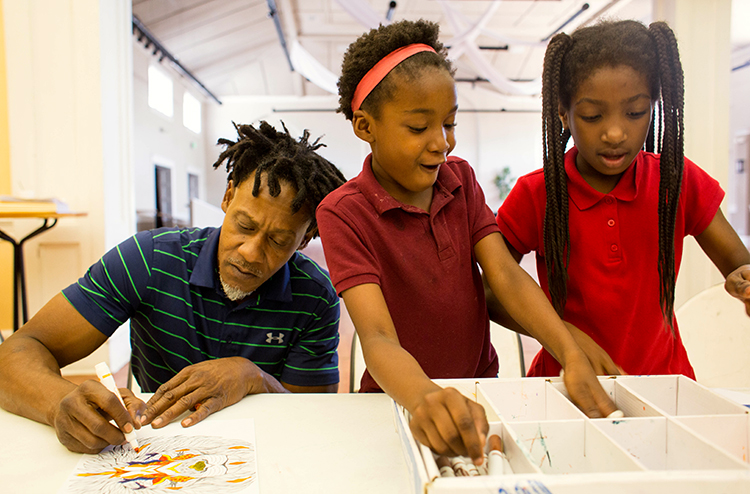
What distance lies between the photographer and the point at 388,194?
0.90 m

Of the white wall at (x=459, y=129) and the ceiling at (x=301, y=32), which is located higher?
the ceiling at (x=301, y=32)

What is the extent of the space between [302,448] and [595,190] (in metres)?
0.72

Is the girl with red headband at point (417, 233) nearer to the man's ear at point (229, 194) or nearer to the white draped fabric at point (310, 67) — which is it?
the man's ear at point (229, 194)

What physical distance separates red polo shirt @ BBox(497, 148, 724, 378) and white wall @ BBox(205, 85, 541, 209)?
11434mm

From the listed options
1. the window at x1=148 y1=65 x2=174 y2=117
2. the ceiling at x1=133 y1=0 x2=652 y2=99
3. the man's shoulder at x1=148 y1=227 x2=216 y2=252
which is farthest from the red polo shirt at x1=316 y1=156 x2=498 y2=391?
the window at x1=148 y1=65 x2=174 y2=117

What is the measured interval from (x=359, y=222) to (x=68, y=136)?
2.69m

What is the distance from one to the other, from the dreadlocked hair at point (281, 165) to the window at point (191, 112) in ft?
33.4

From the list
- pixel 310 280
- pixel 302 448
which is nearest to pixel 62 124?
pixel 310 280

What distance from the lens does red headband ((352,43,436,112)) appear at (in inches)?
33.7

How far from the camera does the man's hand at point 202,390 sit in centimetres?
82

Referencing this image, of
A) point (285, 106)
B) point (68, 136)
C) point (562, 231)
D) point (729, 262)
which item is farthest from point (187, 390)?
point (285, 106)

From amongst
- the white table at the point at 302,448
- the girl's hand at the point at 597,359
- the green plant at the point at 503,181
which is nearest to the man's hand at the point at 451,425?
the white table at the point at 302,448

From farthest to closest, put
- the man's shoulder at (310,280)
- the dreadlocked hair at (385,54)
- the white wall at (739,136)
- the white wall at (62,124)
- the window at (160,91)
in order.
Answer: the white wall at (739,136) < the window at (160,91) < the white wall at (62,124) < the man's shoulder at (310,280) < the dreadlocked hair at (385,54)

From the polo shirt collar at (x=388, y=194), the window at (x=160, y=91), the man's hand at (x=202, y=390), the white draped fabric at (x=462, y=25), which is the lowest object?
the man's hand at (x=202, y=390)
